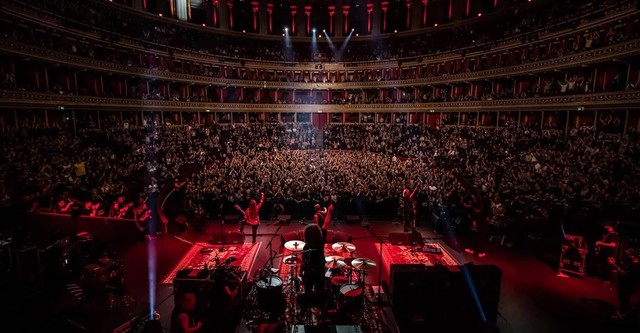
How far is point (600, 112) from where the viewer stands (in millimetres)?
20703

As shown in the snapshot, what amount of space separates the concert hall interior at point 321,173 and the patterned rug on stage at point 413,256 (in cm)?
11

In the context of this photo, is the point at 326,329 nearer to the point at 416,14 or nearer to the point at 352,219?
the point at 352,219

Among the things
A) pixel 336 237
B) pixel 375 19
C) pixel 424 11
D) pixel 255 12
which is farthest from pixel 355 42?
pixel 336 237

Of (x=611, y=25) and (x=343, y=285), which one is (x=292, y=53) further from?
(x=343, y=285)

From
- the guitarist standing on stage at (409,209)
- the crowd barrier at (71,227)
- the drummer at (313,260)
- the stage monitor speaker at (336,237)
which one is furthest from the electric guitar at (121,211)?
the guitarist standing on stage at (409,209)

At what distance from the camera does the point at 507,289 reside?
1055 centimetres

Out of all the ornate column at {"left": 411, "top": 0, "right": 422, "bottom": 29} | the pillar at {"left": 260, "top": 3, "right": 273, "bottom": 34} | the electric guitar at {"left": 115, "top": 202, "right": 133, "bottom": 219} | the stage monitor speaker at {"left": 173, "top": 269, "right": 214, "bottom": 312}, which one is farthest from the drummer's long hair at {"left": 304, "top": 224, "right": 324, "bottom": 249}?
the pillar at {"left": 260, "top": 3, "right": 273, "bottom": 34}

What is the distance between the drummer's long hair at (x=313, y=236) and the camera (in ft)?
26.8

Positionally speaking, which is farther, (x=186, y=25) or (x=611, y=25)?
(x=186, y=25)

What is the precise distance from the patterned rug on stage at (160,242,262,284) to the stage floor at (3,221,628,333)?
8.2 inches

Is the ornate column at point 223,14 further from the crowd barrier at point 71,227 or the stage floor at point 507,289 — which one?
the crowd barrier at point 71,227

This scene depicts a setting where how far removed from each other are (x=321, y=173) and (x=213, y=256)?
30.4ft

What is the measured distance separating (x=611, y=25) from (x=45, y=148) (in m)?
30.8

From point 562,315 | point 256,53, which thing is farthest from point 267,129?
point 562,315
